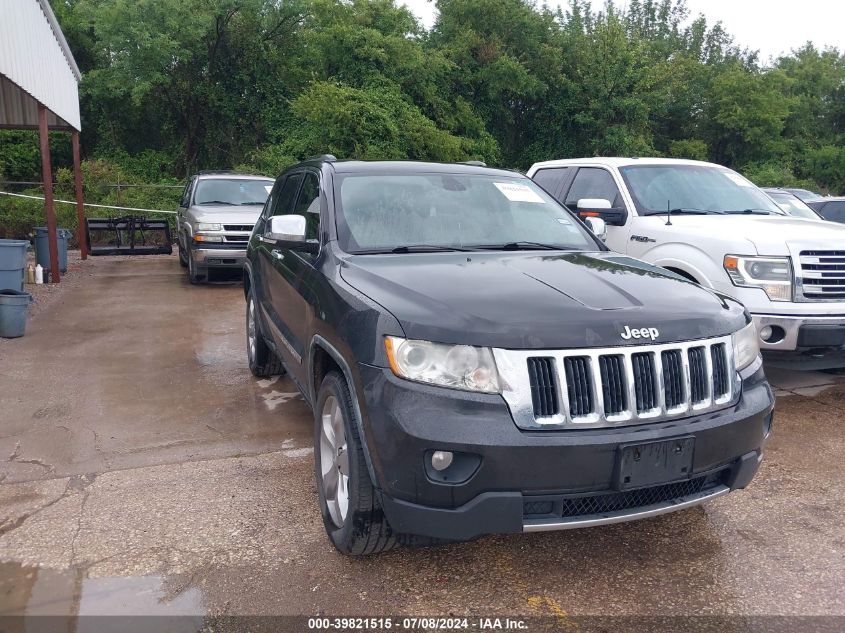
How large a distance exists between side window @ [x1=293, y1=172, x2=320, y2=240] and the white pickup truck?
2615 mm

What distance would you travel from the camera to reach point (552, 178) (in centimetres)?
807

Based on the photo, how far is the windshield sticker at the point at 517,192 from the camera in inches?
177

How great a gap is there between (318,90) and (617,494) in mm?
20708

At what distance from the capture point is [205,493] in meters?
3.96

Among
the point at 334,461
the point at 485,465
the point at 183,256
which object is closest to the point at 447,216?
the point at 334,461

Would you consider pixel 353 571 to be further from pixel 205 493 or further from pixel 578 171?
pixel 578 171

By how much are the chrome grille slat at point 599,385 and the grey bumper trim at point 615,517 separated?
1.18 ft

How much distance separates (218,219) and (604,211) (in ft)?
22.6

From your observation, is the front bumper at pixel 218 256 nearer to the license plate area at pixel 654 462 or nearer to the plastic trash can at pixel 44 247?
the plastic trash can at pixel 44 247

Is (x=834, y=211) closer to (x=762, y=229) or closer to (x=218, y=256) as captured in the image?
(x=762, y=229)

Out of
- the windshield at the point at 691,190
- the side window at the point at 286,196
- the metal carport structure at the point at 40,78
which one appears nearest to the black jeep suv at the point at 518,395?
the side window at the point at 286,196

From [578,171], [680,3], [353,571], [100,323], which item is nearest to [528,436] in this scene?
[353,571]

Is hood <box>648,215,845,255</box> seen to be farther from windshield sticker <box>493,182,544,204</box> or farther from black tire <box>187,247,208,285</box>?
black tire <box>187,247,208,285</box>

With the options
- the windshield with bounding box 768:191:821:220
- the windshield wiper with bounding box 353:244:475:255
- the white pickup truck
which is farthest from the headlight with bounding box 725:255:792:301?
the windshield with bounding box 768:191:821:220
